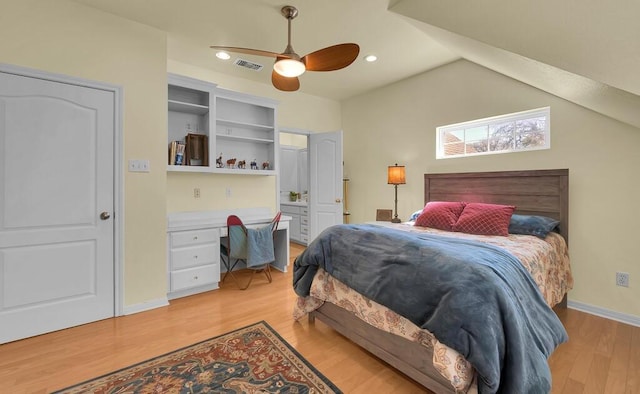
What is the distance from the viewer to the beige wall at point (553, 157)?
2.44 meters

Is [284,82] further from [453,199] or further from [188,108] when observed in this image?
[453,199]

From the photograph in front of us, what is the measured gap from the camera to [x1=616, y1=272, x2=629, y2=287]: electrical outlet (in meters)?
2.43

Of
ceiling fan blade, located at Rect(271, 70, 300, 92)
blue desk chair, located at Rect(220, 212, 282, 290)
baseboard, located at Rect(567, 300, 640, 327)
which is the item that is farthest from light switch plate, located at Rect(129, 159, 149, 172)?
baseboard, located at Rect(567, 300, 640, 327)

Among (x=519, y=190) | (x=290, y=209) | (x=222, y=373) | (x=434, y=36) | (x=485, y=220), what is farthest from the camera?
(x=290, y=209)

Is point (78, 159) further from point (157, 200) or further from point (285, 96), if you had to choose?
point (285, 96)

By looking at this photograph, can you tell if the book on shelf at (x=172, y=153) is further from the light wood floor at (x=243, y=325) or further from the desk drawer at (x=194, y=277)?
the light wood floor at (x=243, y=325)

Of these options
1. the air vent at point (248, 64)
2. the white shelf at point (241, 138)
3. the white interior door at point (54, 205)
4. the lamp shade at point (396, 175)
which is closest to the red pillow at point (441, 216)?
the lamp shade at point (396, 175)

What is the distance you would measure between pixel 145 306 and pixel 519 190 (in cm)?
400

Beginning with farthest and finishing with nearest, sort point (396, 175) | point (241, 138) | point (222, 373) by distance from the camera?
point (396, 175) < point (241, 138) < point (222, 373)

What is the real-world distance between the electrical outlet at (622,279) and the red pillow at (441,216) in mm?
1383

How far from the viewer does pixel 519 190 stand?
2.96 m

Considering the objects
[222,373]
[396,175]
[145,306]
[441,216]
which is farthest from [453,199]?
Result: [145,306]

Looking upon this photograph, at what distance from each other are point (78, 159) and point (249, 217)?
1909 mm

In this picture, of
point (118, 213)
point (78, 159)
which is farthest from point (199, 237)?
point (78, 159)
